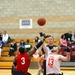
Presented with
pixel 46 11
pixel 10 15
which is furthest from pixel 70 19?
pixel 10 15

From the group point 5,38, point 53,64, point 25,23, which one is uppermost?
point 25,23

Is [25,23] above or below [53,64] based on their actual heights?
above

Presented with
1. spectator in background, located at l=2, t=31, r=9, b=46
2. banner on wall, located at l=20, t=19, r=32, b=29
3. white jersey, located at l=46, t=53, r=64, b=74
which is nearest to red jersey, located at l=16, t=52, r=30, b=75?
white jersey, located at l=46, t=53, r=64, b=74

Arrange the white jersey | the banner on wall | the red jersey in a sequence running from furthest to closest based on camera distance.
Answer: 1. the banner on wall
2. the red jersey
3. the white jersey

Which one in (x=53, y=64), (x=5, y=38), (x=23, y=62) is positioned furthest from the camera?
(x=5, y=38)

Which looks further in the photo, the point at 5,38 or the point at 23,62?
the point at 5,38

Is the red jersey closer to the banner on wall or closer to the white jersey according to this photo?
the white jersey

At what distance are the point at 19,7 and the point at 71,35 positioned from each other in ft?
16.6

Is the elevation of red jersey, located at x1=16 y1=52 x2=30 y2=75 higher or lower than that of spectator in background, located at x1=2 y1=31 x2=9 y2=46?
lower

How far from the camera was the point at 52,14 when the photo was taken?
824 inches

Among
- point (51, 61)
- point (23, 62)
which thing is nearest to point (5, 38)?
point (23, 62)

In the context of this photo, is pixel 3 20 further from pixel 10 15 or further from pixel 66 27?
pixel 66 27

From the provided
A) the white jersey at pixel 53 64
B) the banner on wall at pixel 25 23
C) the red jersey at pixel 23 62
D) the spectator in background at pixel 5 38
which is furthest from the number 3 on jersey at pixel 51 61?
the banner on wall at pixel 25 23

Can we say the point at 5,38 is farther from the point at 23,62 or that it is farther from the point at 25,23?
the point at 23,62
